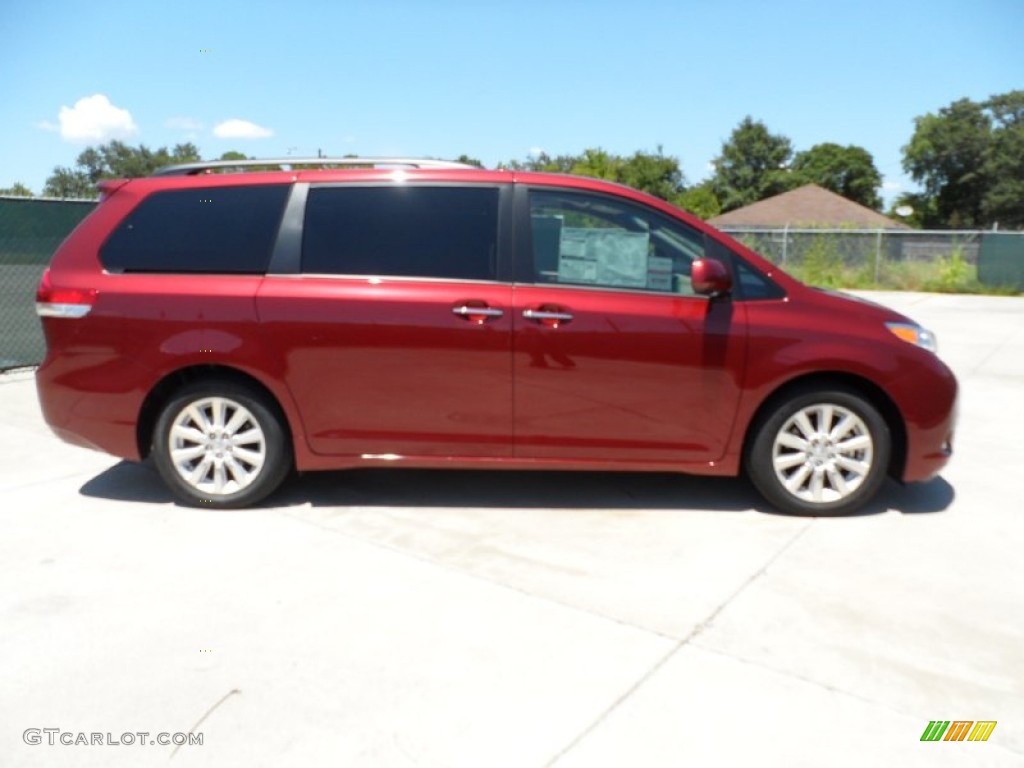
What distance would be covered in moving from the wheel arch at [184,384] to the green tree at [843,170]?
263ft

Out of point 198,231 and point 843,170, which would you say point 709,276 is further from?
point 843,170

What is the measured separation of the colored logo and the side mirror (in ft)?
7.24

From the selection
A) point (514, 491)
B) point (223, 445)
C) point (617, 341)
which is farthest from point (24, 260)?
point (617, 341)

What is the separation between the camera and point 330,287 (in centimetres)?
449

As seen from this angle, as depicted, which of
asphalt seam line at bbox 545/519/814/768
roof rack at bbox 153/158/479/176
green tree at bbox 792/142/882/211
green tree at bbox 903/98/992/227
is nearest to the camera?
asphalt seam line at bbox 545/519/814/768

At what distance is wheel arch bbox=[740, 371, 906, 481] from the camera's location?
4500 mm

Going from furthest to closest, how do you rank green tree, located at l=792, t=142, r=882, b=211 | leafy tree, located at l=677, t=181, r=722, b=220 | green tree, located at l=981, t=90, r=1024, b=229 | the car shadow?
green tree, located at l=792, t=142, r=882, b=211
green tree, located at l=981, t=90, r=1024, b=229
leafy tree, located at l=677, t=181, r=722, b=220
the car shadow

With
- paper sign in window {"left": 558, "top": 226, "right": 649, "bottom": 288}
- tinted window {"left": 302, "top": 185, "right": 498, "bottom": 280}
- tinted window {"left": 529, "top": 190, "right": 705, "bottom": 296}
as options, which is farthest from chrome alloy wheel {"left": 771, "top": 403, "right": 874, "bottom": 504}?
tinted window {"left": 302, "top": 185, "right": 498, "bottom": 280}

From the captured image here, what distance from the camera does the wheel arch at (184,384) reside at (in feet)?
15.2

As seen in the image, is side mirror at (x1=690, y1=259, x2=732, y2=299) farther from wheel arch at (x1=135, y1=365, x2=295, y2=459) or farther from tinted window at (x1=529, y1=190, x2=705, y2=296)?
wheel arch at (x1=135, y1=365, x2=295, y2=459)

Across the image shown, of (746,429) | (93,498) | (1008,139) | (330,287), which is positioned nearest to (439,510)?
(330,287)

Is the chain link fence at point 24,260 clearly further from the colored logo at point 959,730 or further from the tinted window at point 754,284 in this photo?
the colored logo at point 959,730

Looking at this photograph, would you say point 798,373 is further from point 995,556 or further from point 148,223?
point 148,223

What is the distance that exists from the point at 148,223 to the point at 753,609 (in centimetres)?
363
